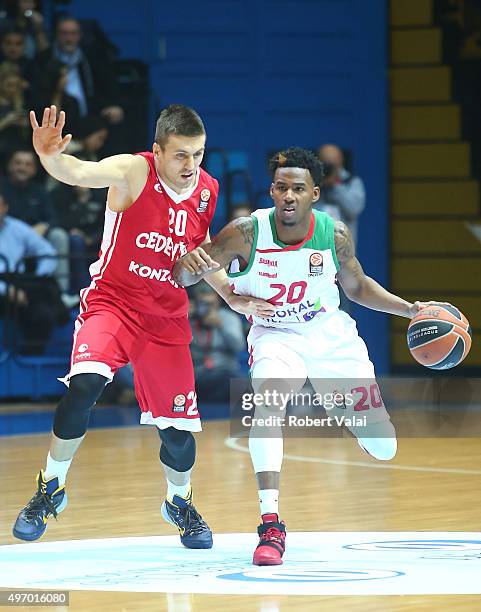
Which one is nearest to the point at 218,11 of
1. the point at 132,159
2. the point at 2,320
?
the point at 2,320

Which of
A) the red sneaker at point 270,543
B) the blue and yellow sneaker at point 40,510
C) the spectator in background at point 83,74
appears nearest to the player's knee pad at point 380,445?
the red sneaker at point 270,543

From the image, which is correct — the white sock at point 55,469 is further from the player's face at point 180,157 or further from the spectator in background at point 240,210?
the spectator in background at point 240,210

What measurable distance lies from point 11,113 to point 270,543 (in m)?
8.79

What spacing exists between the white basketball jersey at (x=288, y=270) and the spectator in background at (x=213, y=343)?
6577 millimetres

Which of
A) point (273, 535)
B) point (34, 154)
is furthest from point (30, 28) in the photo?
point (273, 535)

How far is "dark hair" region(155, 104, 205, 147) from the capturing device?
5793 mm

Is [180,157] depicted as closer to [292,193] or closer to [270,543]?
[292,193]

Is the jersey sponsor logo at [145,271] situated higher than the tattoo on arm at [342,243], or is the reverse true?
the tattoo on arm at [342,243]

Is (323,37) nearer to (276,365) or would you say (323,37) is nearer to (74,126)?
(74,126)

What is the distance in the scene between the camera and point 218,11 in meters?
15.4

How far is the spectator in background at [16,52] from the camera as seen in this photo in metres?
13.7

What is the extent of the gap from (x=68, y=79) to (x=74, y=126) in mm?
625

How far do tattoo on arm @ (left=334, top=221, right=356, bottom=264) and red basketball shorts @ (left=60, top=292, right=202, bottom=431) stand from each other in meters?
0.76

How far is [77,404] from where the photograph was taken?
5621mm
